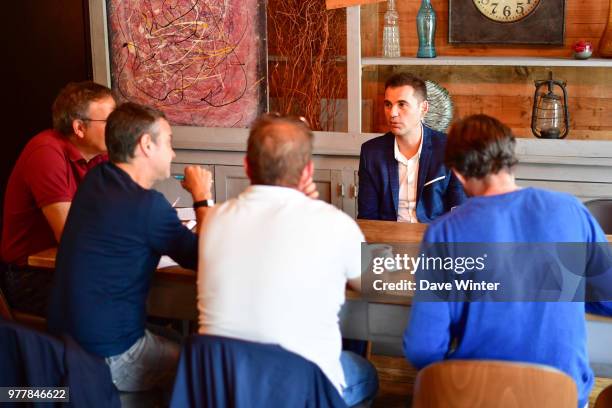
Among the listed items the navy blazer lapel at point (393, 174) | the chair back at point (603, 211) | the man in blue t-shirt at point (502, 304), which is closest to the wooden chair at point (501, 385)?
the man in blue t-shirt at point (502, 304)

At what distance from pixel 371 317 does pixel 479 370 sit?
661 mm

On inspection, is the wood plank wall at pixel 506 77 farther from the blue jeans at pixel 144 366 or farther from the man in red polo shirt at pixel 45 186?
the blue jeans at pixel 144 366

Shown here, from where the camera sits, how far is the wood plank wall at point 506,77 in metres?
3.97

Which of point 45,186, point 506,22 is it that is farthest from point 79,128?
point 506,22

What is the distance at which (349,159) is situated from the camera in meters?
4.02

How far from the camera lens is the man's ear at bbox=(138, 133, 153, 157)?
2.40 meters

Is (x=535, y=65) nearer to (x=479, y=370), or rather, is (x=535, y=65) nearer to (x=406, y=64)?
(x=406, y=64)

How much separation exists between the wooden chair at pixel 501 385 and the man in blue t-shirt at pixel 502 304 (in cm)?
21

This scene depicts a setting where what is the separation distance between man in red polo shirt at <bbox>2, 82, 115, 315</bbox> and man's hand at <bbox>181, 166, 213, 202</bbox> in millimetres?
510

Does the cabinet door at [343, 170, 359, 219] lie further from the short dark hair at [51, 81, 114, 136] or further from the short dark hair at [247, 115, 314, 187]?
the short dark hair at [247, 115, 314, 187]

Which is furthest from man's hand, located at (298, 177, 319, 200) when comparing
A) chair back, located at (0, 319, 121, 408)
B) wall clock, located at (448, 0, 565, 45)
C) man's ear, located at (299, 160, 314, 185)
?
wall clock, located at (448, 0, 565, 45)

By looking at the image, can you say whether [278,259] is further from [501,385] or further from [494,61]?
[494,61]

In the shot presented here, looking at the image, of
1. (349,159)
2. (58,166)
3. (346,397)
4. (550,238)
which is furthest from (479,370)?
(349,159)

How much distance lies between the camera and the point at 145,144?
241 centimetres
